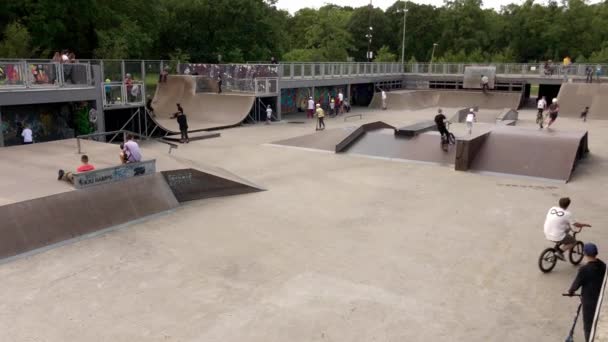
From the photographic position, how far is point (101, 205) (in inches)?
445

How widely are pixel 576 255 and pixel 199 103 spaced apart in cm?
2305

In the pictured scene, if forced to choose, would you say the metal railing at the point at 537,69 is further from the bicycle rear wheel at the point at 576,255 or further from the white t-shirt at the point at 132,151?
the white t-shirt at the point at 132,151

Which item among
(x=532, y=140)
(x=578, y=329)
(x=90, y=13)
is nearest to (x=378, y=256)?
(x=578, y=329)

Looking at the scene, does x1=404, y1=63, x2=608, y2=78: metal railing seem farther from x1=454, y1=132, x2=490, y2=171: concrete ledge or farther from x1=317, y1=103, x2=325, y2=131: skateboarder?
x1=454, y1=132, x2=490, y2=171: concrete ledge

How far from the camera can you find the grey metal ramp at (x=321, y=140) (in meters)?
21.2

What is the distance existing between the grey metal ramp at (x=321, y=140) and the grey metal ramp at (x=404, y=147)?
0.88 meters

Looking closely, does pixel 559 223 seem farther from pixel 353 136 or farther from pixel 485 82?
pixel 485 82

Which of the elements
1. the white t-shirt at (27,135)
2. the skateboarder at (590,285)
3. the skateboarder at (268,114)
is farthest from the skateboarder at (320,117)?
the skateboarder at (590,285)

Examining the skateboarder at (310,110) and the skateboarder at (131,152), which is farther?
the skateboarder at (310,110)

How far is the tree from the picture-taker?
2918 cm

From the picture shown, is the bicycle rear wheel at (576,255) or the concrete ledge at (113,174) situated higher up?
the concrete ledge at (113,174)

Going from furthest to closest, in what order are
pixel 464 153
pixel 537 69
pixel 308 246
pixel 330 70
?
pixel 537 69, pixel 330 70, pixel 464 153, pixel 308 246

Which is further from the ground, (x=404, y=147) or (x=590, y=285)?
(x=590, y=285)

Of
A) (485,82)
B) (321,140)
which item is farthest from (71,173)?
(485,82)
